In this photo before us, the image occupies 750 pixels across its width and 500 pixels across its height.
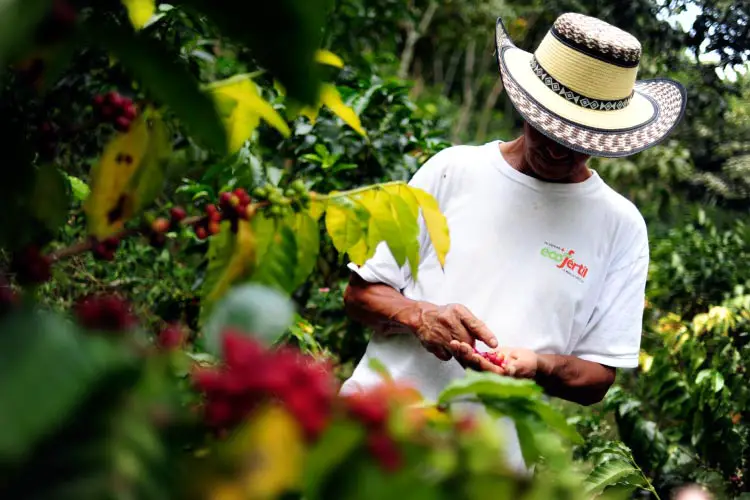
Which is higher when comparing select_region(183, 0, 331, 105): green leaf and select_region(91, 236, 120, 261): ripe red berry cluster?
select_region(183, 0, 331, 105): green leaf

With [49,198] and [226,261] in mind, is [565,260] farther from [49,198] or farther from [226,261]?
[49,198]

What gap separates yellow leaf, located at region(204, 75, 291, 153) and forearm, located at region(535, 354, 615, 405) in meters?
1.26

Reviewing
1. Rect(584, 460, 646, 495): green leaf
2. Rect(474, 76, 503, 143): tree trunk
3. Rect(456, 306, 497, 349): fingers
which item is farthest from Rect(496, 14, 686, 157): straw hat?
Rect(474, 76, 503, 143): tree trunk

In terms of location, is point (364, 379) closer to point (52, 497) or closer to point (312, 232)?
point (312, 232)

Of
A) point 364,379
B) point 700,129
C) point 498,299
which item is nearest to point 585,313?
point 498,299

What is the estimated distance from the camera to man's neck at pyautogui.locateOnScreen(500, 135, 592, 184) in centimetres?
225

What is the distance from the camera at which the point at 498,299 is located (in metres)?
2.17

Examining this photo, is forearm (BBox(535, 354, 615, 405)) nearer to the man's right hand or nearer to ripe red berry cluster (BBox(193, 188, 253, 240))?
the man's right hand

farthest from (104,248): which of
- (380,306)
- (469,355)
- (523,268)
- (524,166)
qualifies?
(524,166)

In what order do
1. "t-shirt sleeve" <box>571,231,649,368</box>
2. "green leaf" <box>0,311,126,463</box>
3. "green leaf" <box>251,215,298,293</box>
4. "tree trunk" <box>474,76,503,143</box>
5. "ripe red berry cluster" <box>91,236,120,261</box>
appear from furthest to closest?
"tree trunk" <box>474,76,503,143</box>
"t-shirt sleeve" <box>571,231,649,368</box>
"green leaf" <box>251,215,298,293</box>
"ripe red berry cluster" <box>91,236,120,261</box>
"green leaf" <box>0,311,126,463</box>

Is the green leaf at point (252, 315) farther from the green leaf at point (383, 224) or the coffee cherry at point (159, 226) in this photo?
the green leaf at point (383, 224)

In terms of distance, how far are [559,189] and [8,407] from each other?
A: 1.93 m

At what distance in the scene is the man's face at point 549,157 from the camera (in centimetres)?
217

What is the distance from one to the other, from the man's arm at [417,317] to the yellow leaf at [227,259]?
1099 mm
